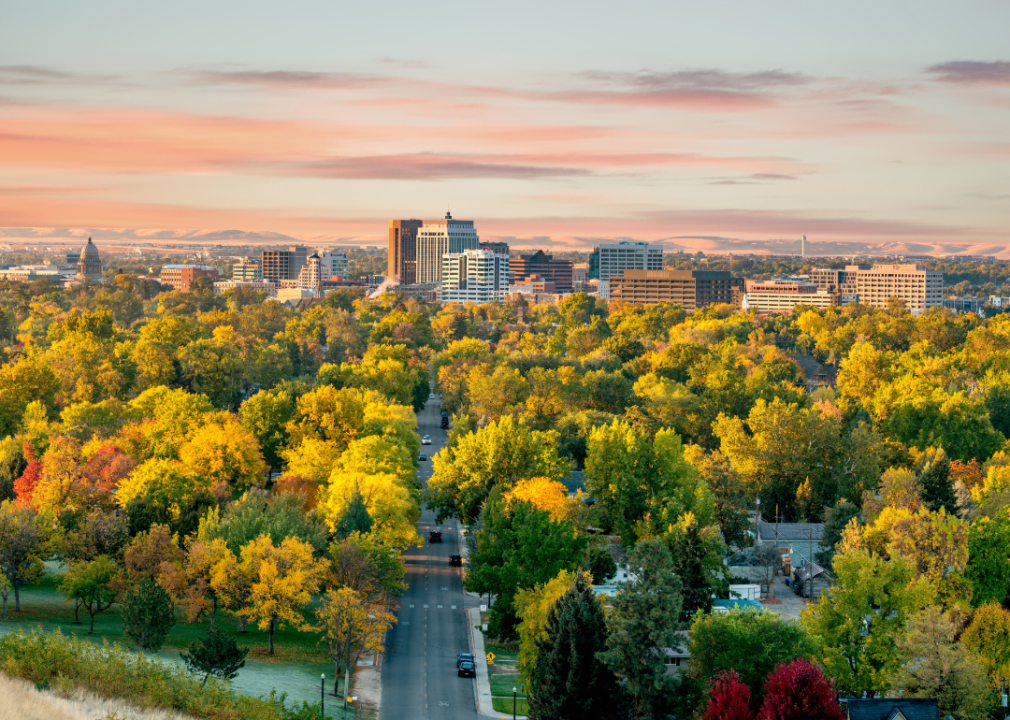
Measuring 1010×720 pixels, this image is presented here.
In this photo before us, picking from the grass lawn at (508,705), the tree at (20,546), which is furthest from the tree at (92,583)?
the grass lawn at (508,705)

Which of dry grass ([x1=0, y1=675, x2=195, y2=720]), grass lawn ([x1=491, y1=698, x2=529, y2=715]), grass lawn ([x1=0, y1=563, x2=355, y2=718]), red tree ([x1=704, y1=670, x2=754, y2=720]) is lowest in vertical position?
grass lawn ([x1=491, y1=698, x2=529, y2=715])

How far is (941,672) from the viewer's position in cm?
4344

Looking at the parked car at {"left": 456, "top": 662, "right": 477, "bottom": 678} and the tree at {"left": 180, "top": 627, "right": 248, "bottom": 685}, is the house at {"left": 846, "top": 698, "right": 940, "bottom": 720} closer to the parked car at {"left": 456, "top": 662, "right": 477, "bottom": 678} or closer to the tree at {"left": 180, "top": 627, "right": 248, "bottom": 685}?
the parked car at {"left": 456, "top": 662, "right": 477, "bottom": 678}

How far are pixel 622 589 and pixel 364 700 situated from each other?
1209 cm

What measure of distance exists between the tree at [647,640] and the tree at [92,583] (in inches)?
984

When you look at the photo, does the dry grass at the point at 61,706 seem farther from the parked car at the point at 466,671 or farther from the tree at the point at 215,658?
the parked car at the point at 466,671

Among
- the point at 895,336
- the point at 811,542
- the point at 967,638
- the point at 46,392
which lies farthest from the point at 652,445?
the point at 895,336

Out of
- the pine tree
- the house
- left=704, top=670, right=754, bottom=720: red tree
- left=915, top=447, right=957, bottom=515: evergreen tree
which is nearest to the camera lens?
left=704, top=670, right=754, bottom=720: red tree

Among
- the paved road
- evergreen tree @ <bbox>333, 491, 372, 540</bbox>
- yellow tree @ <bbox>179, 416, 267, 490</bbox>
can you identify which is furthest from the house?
yellow tree @ <bbox>179, 416, 267, 490</bbox>

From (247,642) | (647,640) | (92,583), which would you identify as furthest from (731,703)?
(92,583)

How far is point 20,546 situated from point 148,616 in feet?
40.6

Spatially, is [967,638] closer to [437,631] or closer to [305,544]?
[437,631]

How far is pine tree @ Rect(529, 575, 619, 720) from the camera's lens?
43.5 m

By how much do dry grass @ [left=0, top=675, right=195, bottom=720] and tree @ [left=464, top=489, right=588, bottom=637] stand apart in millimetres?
20516
